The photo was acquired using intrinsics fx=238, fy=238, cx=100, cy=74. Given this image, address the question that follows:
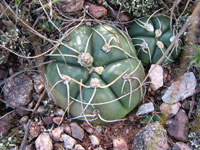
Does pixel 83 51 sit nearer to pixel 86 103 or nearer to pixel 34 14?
pixel 86 103

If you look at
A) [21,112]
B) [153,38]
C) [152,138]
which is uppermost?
[153,38]

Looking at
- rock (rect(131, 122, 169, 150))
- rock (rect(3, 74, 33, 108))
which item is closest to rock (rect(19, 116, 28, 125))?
rock (rect(3, 74, 33, 108))

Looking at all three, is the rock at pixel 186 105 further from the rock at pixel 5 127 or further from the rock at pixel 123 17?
the rock at pixel 5 127

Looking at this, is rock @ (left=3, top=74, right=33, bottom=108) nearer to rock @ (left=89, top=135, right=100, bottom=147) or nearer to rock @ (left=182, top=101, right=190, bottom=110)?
rock @ (left=89, top=135, right=100, bottom=147)

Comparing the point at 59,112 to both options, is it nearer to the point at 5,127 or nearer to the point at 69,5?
the point at 5,127

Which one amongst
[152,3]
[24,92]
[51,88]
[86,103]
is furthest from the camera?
[152,3]

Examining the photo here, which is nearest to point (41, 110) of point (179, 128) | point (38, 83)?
point (38, 83)

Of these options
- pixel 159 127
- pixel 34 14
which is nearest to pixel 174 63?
pixel 159 127
